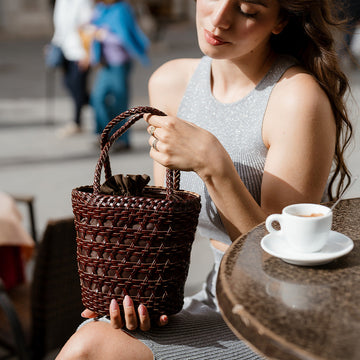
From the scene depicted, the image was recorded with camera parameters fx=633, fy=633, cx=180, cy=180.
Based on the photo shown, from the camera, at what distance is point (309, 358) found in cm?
89

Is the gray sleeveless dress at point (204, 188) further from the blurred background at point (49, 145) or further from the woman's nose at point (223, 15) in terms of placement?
the blurred background at point (49, 145)

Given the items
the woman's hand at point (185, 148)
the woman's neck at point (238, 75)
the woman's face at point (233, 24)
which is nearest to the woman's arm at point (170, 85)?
the woman's neck at point (238, 75)

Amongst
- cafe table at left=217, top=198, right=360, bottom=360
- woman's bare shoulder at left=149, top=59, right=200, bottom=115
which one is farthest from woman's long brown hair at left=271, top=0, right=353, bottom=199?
cafe table at left=217, top=198, right=360, bottom=360

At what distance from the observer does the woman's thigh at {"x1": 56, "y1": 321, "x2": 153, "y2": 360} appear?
1504 millimetres

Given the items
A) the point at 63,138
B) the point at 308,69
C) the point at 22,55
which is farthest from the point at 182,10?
the point at 308,69

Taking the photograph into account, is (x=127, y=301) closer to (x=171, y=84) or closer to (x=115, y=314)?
(x=115, y=314)

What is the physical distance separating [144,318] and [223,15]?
0.81 meters

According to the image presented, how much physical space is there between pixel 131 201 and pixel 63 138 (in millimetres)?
6023

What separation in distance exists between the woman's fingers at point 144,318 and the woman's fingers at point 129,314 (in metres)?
0.01

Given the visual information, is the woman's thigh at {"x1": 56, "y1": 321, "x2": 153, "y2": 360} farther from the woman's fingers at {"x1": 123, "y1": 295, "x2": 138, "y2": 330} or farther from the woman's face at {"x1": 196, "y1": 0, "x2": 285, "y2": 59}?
the woman's face at {"x1": 196, "y1": 0, "x2": 285, "y2": 59}

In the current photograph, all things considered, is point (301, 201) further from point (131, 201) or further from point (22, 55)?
point (22, 55)

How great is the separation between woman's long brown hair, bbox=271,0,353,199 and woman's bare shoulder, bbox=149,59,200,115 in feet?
1.23

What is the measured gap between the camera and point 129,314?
57.9 inches

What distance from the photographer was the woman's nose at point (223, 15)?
1.68 meters
